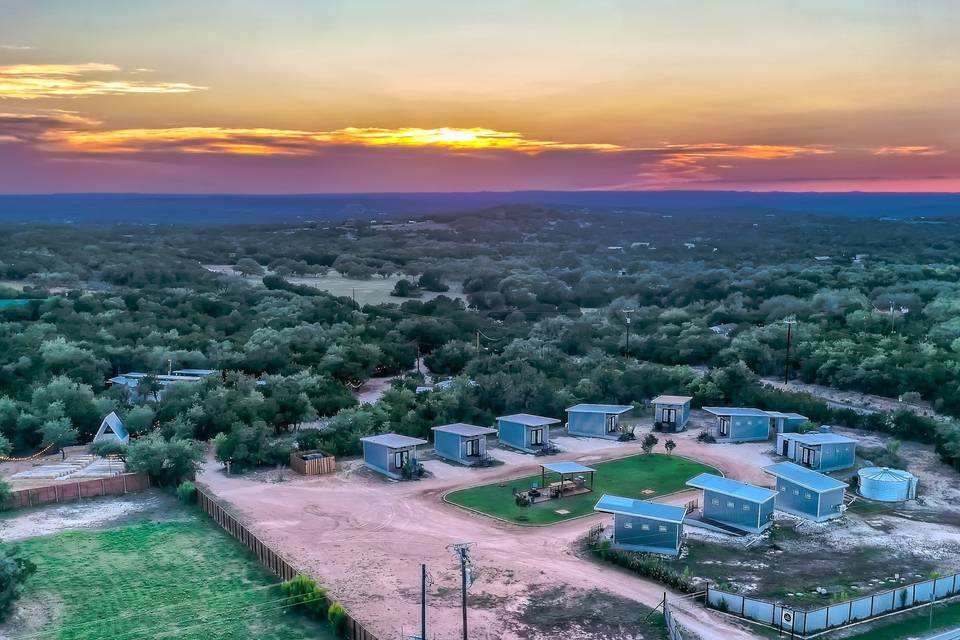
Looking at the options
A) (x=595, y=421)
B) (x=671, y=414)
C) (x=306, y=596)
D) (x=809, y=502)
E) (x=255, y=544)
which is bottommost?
(x=595, y=421)

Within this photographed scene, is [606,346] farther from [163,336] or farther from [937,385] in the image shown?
[163,336]

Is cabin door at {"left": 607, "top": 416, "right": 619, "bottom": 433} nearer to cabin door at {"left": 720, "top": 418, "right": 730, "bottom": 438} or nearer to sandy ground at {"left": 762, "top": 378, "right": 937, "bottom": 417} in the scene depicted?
cabin door at {"left": 720, "top": 418, "right": 730, "bottom": 438}

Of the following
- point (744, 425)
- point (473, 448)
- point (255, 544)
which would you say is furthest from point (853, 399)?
point (255, 544)

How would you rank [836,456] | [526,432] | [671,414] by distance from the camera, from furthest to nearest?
[671,414] → [526,432] → [836,456]

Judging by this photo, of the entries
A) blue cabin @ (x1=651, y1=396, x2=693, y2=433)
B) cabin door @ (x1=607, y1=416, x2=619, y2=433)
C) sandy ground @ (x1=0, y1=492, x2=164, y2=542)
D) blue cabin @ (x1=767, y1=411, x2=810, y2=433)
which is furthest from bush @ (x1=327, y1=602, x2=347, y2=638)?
blue cabin @ (x1=767, y1=411, x2=810, y2=433)

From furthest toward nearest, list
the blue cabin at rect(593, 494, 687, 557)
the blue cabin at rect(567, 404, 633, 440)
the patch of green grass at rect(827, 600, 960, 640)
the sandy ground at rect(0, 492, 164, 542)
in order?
1. the blue cabin at rect(567, 404, 633, 440)
2. the sandy ground at rect(0, 492, 164, 542)
3. the blue cabin at rect(593, 494, 687, 557)
4. the patch of green grass at rect(827, 600, 960, 640)

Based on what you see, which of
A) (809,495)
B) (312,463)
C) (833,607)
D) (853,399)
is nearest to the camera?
(833,607)

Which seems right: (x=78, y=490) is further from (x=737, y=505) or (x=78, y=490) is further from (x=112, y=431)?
(x=737, y=505)

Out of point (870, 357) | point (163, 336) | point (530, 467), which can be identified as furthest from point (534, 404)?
point (163, 336)
